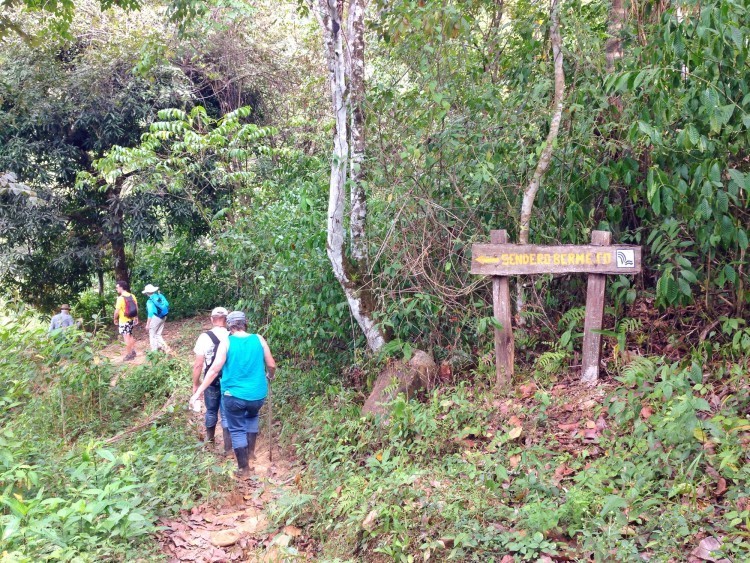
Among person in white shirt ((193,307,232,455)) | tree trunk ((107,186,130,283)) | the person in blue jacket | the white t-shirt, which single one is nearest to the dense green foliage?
person in white shirt ((193,307,232,455))

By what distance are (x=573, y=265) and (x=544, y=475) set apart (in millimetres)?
2006

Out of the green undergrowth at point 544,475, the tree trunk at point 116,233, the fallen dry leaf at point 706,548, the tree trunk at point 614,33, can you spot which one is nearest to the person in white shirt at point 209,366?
the green undergrowth at point 544,475

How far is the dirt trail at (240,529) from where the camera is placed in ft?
16.1

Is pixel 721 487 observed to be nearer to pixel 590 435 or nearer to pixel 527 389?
pixel 590 435

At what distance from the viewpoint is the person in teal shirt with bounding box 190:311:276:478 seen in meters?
6.27

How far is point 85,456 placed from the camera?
5133 millimetres

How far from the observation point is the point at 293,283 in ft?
26.5

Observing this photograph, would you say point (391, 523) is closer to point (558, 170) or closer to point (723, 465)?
point (723, 465)

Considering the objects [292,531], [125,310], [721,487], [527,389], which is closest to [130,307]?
[125,310]

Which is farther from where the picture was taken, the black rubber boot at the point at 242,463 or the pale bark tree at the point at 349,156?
the pale bark tree at the point at 349,156

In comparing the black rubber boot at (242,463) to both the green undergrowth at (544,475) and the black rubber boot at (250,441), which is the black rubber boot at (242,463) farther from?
the green undergrowth at (544,475)

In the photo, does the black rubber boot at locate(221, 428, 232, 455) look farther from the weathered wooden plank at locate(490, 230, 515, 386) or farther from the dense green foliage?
the weathered wooden plank at locate(490, 230, 515, 386)

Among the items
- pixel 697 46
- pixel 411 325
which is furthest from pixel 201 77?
pixel 697 46

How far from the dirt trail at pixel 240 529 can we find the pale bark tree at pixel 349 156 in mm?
1904
